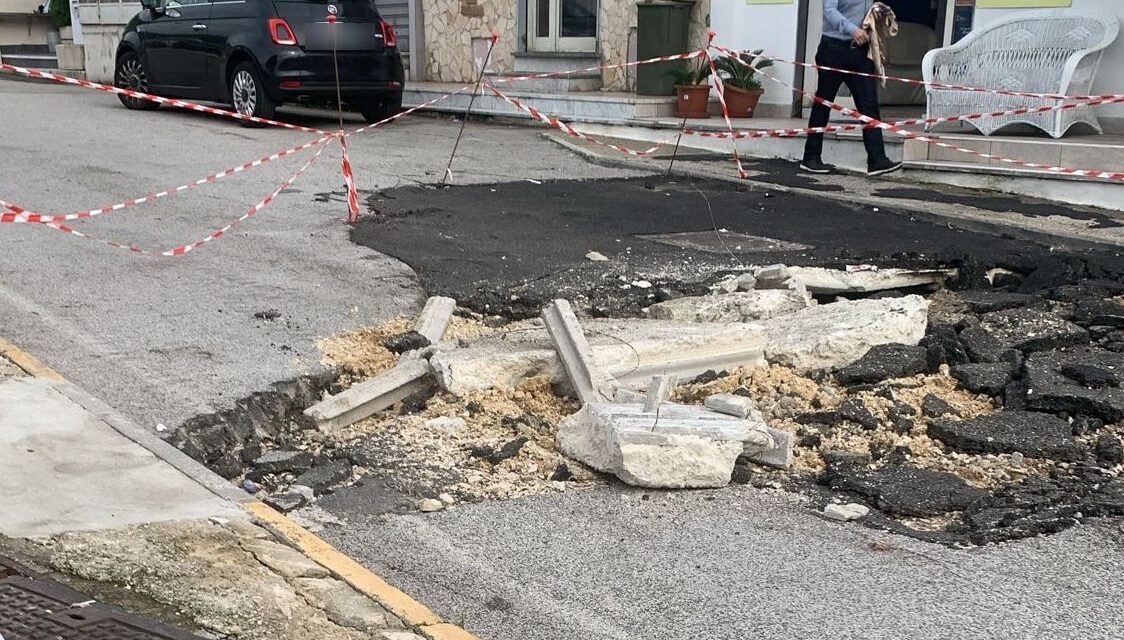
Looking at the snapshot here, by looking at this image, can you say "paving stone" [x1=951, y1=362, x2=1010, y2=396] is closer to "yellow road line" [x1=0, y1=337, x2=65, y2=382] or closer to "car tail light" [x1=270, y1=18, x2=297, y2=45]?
"yellow road line" [x1=0, y1=337, x2=65, y2=382]

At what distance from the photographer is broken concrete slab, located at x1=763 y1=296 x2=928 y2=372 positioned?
19.7 feet

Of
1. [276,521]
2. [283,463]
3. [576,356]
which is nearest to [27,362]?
[283,463]

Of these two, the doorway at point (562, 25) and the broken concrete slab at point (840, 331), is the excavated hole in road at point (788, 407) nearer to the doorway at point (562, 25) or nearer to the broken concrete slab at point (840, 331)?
the broken concrete slab at point (840, 331)

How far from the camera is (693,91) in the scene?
15.7 metres

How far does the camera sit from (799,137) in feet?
45.0

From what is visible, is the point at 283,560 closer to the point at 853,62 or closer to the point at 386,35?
the point at 853,62

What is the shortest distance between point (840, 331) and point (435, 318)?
6.89 feet

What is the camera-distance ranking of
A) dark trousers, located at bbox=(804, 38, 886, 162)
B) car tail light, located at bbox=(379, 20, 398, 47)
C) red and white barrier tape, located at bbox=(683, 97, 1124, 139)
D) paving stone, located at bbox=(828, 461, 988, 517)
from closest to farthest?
paving stone, located at bbox=(828, 461, 988, 517), red and white barrier tape, located at bbox=(683, 97, 1124, 139), dark trousers, located at bbox=(804, 38, 886, 162), car tail light, located at bbox=(379, 20, 398, 47)

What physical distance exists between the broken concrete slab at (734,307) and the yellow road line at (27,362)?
3.13 meters

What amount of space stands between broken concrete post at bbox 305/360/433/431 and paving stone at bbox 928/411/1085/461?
2.30 m

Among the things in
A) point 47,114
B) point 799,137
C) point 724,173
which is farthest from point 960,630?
point 47,114

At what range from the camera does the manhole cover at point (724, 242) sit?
8.72 metres

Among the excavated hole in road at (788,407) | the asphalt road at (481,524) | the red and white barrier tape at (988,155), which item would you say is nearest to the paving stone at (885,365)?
the excavated hole in road at (788,407)

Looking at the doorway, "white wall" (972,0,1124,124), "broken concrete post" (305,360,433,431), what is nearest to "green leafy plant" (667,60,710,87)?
the doorway
